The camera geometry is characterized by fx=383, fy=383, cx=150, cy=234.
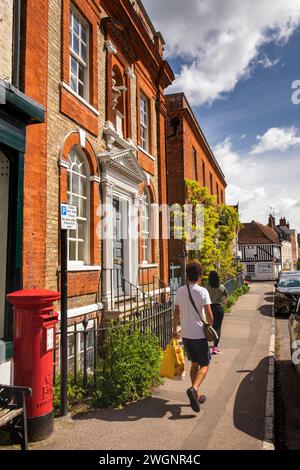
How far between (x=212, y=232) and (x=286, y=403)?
10032mm

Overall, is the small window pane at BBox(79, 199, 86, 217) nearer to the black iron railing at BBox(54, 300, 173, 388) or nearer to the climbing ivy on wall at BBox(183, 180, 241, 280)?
the black iron railing at BBox(54, 300, 173, 388)

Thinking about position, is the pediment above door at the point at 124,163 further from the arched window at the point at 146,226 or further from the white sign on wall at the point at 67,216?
the white sign on wall at the point at 67,216

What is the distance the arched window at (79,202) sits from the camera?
25.7 ft

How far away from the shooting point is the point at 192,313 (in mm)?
5223

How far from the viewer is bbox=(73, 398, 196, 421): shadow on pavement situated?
187 inches

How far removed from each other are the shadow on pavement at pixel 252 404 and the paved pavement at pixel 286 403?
232 mm

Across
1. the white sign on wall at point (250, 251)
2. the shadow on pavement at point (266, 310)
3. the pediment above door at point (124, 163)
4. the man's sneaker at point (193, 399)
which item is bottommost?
the shadow on pavement at point (266, 310)

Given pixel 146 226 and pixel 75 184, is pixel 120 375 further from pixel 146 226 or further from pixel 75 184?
pixel 146 226

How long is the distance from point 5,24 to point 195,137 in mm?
15227

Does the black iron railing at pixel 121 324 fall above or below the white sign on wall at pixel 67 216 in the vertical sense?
below

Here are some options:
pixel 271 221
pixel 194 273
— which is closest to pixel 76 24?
pixel 194 273

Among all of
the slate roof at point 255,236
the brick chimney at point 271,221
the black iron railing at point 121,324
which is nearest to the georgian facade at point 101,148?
the black iron railing at point 121,324
